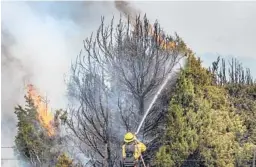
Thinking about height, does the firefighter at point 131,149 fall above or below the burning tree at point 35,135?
below

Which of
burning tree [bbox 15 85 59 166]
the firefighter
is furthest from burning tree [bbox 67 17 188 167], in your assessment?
the firefighter

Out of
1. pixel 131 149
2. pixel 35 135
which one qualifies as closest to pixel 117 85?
pixel 35 135

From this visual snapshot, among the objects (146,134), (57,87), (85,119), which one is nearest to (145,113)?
(146,134)

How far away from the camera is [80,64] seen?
14336mm

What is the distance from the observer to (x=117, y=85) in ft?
46.7

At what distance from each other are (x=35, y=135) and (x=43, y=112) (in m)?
1.47

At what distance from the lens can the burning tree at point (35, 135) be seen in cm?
1639

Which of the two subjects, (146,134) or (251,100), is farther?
(251,100)

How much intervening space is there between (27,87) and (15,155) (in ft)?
10.7

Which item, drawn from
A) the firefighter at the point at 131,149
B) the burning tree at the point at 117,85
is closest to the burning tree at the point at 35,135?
the burning tree at the point at 117,85

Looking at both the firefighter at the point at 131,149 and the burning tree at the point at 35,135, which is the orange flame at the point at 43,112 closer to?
the burning tree at the point at 35,135

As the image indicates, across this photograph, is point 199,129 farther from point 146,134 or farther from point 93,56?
point 93,56

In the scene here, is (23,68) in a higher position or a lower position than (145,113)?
higher

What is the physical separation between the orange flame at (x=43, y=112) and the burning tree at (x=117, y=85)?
10.3 ft
